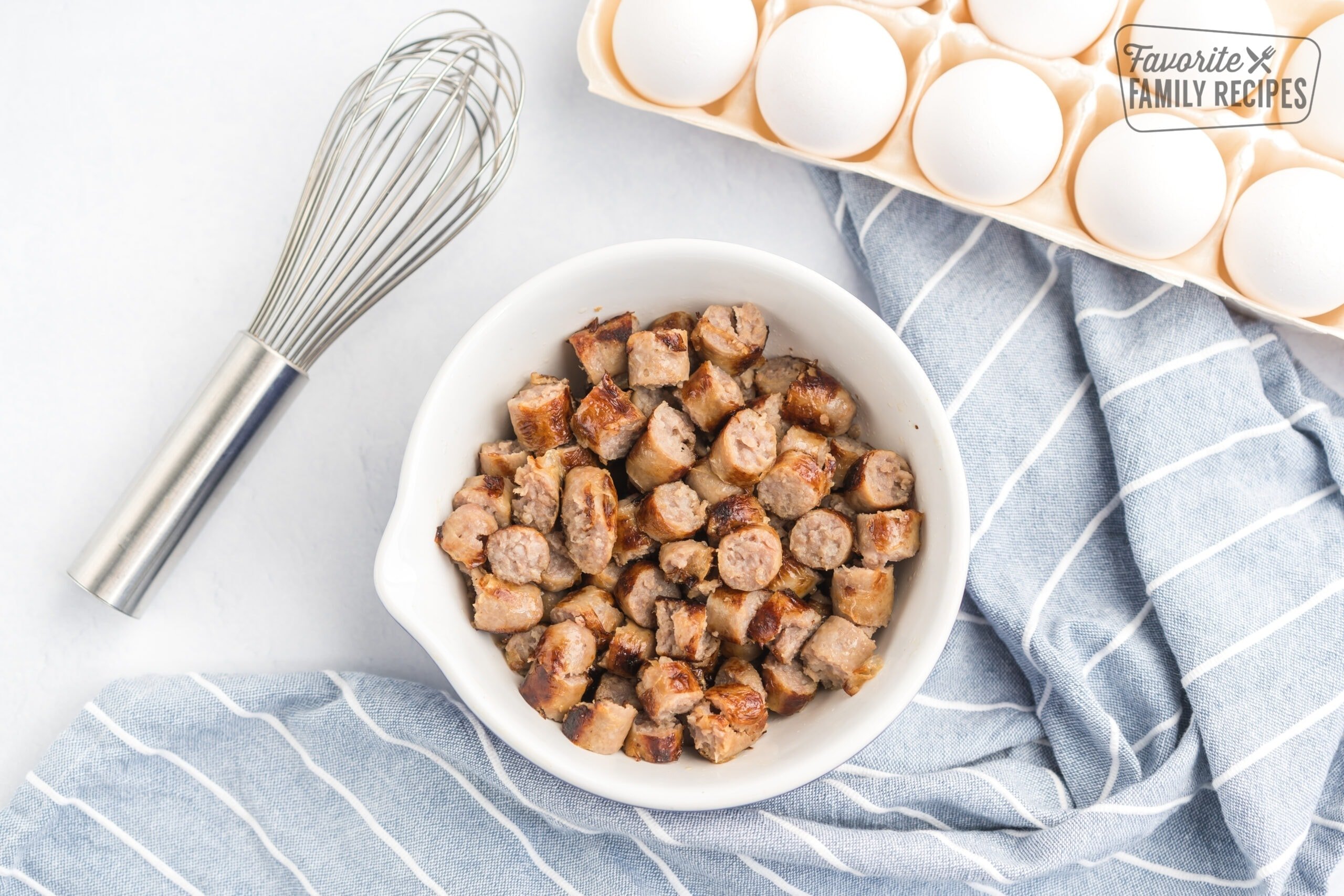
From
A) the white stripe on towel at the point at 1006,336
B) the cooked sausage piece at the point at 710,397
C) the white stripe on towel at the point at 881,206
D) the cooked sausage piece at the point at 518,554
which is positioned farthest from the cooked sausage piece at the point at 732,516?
the white stripe on towel at the point at 881,206

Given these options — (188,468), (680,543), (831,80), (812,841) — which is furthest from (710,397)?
(188,468)

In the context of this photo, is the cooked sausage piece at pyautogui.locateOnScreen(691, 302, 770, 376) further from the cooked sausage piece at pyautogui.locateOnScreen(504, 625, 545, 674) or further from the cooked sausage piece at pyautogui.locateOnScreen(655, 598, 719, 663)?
the cooked sausage piece at pyautogui.locateOnScreen(504, 625, 545, 674)

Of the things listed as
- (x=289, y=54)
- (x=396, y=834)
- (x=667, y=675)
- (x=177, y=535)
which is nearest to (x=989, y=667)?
(x=667, y=675)

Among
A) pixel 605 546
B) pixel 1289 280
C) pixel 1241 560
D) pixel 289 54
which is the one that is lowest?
pixel 1241 560

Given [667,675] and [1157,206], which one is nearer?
[667,675]

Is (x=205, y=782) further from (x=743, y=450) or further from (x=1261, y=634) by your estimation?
(x=1261, y=634)

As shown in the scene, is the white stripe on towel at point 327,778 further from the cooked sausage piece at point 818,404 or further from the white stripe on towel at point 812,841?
the cooked sausage piece at point 818,404

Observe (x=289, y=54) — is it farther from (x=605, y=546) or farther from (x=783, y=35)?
(x=605, y=546)

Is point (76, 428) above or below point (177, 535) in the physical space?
above
